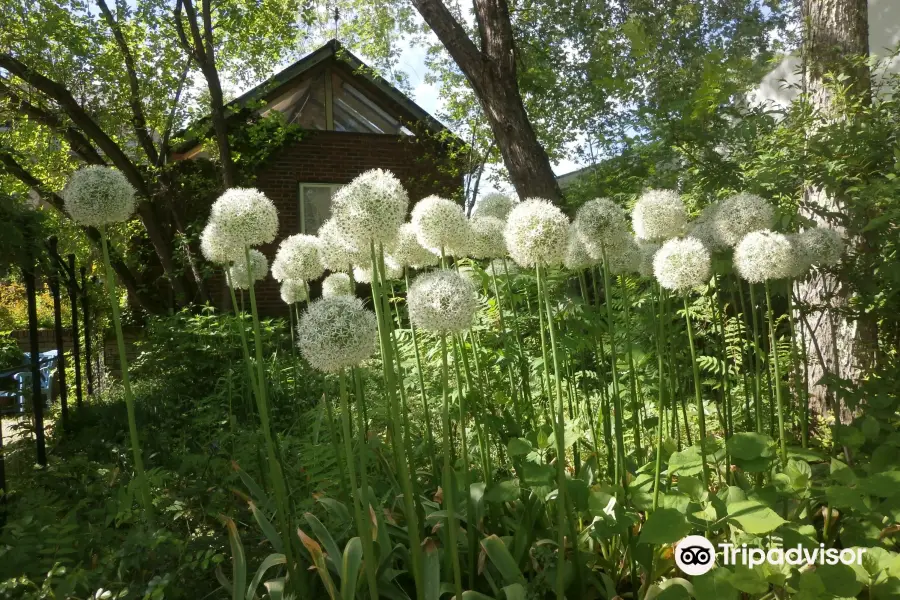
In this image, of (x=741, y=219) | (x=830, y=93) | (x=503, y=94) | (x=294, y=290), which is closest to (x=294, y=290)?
(x=294, y=290)

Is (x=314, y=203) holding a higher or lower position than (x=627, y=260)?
higher

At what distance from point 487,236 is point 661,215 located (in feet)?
2.71

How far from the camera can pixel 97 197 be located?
108 inches

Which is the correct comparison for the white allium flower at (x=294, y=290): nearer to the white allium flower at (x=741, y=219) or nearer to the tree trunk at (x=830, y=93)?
the white allium flower at (x=741, y=219)

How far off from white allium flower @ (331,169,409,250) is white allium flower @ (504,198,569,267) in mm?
475

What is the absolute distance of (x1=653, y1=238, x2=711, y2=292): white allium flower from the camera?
2.47m

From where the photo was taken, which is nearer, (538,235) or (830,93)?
(538,235)

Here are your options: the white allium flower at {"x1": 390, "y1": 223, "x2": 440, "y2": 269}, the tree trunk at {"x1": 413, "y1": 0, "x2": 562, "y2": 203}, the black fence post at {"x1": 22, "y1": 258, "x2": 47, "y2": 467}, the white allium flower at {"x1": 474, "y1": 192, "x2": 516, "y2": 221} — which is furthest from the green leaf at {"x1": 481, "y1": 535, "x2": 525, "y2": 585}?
the tree trunk at {"x1": 413, "y1": 0, "x2": 562, "y2": 203}

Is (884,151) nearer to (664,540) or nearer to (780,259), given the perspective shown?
(780,259)

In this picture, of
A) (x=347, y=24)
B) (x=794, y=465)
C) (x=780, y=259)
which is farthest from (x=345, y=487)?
(x=347, y=24)

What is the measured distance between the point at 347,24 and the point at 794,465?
16.6 m

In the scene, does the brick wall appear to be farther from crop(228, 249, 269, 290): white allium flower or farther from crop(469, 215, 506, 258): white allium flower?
crop(469, 215, 506, 258): white allium flower

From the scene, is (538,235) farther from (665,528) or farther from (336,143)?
(336,143)

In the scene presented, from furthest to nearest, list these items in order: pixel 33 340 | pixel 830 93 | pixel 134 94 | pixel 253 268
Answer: pixel 134 94, pixel 33 340, pixel 830 93, pixel 253 268
